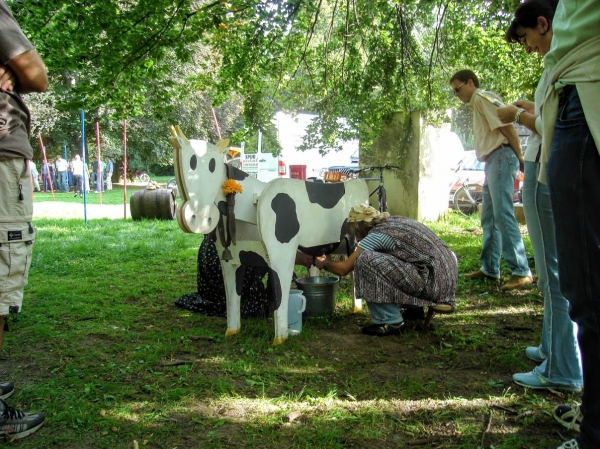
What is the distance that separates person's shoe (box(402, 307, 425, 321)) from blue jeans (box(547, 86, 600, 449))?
229 cm

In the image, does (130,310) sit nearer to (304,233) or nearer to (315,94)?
(304,233)

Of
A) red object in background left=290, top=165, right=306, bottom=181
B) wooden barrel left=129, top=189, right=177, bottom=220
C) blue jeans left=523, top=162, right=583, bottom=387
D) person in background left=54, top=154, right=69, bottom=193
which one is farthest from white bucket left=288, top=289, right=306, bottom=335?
person in background left=54, top=154, right=69, bottom=193

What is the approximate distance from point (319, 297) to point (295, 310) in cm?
38

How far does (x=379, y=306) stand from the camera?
3738 mm

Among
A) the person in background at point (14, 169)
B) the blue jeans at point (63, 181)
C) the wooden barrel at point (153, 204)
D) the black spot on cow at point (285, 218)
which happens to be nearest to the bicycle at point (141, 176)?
the blue jeans at point (63, 181)

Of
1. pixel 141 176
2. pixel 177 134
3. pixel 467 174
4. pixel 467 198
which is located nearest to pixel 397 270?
pixel 177 134

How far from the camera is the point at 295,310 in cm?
381

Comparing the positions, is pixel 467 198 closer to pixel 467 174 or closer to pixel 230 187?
pixel 467 174

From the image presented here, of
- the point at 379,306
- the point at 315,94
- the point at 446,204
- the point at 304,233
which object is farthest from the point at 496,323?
the point at 446,204

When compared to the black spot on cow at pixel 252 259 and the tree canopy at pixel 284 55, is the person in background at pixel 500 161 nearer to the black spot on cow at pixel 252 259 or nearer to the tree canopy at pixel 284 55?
the tree canopy at pixel 284 55

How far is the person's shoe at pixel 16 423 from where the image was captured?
7.63 ft

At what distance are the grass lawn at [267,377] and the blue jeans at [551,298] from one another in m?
0.14

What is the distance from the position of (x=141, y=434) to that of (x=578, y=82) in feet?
7.54

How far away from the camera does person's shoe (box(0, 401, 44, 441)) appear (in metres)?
2.32
